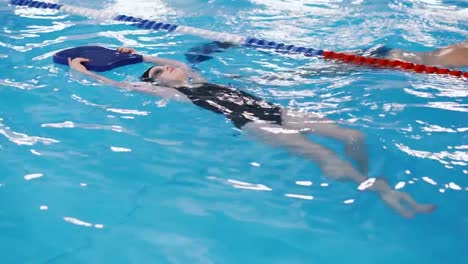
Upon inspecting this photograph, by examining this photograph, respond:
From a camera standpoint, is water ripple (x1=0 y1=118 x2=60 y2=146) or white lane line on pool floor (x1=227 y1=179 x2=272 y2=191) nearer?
white lane line on pool floor (x1=227 y1=179 x2=272 y2=191)

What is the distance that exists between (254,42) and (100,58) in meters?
1.72

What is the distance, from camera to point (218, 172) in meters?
3.20

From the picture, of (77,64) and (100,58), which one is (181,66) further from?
(77,64)

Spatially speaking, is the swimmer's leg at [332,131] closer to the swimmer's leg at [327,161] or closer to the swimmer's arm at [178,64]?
the swimmer's leg at [327,161]

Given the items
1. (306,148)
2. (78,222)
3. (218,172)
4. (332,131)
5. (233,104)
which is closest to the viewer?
(78,222)

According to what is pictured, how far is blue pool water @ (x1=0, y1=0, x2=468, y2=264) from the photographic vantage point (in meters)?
2.59

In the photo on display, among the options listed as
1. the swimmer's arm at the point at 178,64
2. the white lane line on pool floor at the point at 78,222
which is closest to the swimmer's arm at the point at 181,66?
the swimmer's arm at the point at 178,64

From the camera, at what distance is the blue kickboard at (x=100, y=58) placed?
4934mm

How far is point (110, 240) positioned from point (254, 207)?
2.44 ft

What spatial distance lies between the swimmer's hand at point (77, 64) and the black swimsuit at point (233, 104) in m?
1.05

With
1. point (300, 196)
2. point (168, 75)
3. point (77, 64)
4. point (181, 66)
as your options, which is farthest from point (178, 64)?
point (300, 196)

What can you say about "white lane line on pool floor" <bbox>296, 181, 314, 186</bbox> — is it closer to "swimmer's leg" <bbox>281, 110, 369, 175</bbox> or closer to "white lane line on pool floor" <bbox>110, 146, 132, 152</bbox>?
"swimmer's leg" <bbox>281, 110, 369, 175</bbox>

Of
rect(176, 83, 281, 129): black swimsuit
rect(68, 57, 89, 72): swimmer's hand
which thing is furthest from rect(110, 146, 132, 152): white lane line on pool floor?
rect(68, 57, 89, 72): swimmer's hand

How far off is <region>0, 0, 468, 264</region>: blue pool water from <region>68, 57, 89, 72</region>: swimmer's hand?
8cm
